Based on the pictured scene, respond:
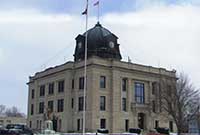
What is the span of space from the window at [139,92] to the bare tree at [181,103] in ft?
17.0

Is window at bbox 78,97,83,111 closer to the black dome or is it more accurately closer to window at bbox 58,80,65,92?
window at bbox 58,80,65,92

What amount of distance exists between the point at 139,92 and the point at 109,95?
7064mm

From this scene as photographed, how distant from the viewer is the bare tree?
6944 cm

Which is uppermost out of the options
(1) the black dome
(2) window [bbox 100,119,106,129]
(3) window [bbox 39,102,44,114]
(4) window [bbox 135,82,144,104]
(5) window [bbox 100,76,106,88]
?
(1) the black dome

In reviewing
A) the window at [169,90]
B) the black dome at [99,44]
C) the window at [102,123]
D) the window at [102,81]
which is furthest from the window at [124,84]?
the window at [169,90]

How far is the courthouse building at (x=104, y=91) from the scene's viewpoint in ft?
235

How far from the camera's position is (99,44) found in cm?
7831

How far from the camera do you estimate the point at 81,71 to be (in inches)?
2906

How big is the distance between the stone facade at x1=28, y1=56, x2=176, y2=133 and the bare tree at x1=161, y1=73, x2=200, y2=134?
16.8 feet

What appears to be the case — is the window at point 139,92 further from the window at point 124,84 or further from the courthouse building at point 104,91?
the window at point 124,84

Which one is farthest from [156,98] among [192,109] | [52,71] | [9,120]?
[9,120]

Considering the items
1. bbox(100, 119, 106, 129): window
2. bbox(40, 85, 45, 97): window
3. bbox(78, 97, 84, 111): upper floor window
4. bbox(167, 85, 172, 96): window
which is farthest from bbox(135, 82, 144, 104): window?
bbox(40, 85, 45, 97): window

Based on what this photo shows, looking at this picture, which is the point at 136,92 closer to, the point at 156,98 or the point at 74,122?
the point at 156,98

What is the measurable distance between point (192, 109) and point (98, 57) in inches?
732
